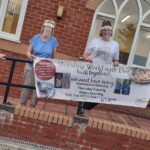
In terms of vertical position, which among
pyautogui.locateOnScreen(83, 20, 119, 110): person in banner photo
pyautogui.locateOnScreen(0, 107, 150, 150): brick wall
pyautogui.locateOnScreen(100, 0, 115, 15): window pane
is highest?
pyautogui.locateOnScreen(100, 0, 115, 15): window pane

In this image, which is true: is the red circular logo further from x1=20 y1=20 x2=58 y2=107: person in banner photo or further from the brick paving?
the brick paving

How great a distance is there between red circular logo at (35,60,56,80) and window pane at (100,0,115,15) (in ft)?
10.4

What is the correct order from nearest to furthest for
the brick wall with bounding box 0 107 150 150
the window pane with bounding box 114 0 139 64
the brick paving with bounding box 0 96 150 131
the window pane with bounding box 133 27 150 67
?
the brick wall with bounding box 0 107 150 150, the brick paving with bounding box 0 96 150 131, the window pane with bounding box 114 0 139 64, the window pane with bounding box 133 27 150 67

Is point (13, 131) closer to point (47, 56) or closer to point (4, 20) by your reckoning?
point (47, 56)

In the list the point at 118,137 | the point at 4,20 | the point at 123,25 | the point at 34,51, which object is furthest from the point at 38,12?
the point at 118,137

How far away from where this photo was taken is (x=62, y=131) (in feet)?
22.7

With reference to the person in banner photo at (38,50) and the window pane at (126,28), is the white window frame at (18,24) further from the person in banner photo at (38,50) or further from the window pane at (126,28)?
the person in banner photo at (38,50)

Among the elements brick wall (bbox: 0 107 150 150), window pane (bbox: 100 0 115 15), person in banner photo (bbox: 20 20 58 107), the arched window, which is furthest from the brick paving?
window pane (bbox: 100 0 115 15)

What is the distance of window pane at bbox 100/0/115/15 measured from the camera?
984 centimetres

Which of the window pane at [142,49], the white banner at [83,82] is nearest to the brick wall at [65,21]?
the window pane at [142,49]

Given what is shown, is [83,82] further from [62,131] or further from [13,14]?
[13,14]

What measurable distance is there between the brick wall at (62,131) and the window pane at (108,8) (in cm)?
360

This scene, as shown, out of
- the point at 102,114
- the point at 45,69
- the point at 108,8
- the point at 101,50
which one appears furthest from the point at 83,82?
the point at 108,8

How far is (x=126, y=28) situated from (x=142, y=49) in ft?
1.98
